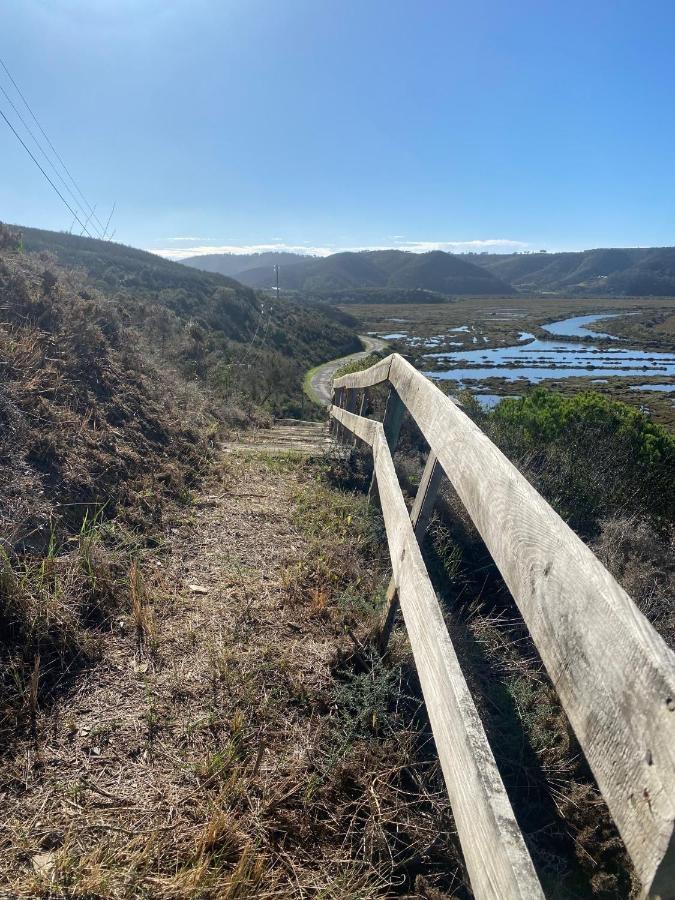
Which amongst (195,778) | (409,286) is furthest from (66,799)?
(409,286)

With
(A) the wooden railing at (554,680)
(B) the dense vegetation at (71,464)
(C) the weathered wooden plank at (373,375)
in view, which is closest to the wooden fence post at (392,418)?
(C) the weathered wooden plank at (373,375)

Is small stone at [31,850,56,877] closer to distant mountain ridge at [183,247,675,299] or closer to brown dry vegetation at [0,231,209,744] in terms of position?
brown dry vegetation at [0,231,209,744]

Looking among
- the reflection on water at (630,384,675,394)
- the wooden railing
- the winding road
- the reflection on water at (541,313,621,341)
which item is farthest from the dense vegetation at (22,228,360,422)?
the reflection on water at (541,313,621,341)

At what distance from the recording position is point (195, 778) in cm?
192

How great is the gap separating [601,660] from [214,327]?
104ft

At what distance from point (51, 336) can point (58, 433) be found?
204 centimetres

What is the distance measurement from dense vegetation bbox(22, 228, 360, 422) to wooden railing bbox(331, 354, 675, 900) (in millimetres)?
9422

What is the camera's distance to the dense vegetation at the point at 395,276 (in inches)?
6403

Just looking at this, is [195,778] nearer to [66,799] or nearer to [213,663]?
[66,799]

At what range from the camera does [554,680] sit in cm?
89

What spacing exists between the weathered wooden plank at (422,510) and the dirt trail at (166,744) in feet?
1.20

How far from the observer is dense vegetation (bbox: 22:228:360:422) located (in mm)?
16094

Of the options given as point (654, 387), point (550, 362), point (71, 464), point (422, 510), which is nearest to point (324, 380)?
point (654, 387)

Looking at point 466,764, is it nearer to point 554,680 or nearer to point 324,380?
point 554,680
